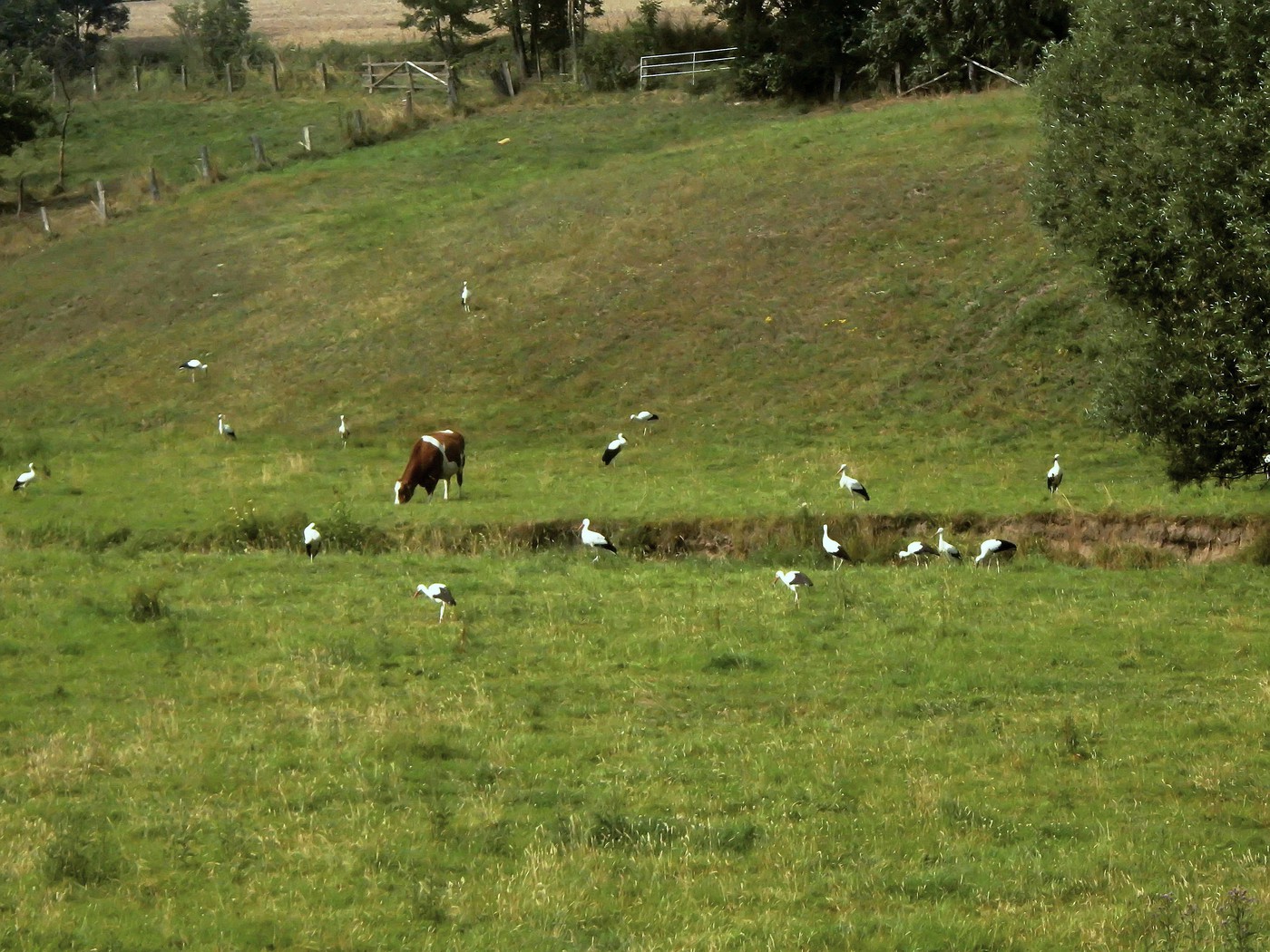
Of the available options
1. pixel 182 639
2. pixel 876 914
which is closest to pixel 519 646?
pixel 182 639

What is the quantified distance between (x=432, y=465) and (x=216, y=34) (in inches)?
2864

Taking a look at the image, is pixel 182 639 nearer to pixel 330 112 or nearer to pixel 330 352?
pixel 330 352

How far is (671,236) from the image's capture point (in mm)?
49531

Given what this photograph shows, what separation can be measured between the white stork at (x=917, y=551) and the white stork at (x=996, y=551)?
797 millimetres

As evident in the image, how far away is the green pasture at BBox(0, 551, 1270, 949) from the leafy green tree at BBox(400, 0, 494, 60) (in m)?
64.0

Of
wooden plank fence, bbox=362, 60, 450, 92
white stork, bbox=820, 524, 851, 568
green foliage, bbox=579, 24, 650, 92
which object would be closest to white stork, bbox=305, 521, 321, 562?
white stork, bbox=820, 524, 851, 568

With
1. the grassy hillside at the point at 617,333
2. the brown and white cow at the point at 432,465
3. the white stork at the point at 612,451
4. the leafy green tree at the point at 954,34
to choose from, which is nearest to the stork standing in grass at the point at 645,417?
the grassy hillside at the point at 617,333

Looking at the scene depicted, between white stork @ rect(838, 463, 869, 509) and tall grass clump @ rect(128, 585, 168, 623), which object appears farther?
white stork @ rect(838, 463, 869, 509)

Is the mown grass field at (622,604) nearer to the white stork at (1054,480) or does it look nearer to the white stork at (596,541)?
the white stork at (596,541)

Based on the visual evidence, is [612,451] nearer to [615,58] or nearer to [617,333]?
[617,333]

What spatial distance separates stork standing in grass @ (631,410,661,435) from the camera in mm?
38406

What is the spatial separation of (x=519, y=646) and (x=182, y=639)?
445cm

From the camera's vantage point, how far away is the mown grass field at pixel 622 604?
11.7 meters

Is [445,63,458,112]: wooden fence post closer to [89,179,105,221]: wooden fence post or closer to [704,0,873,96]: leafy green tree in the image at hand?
[704,0,873,96]: leafy green tree
